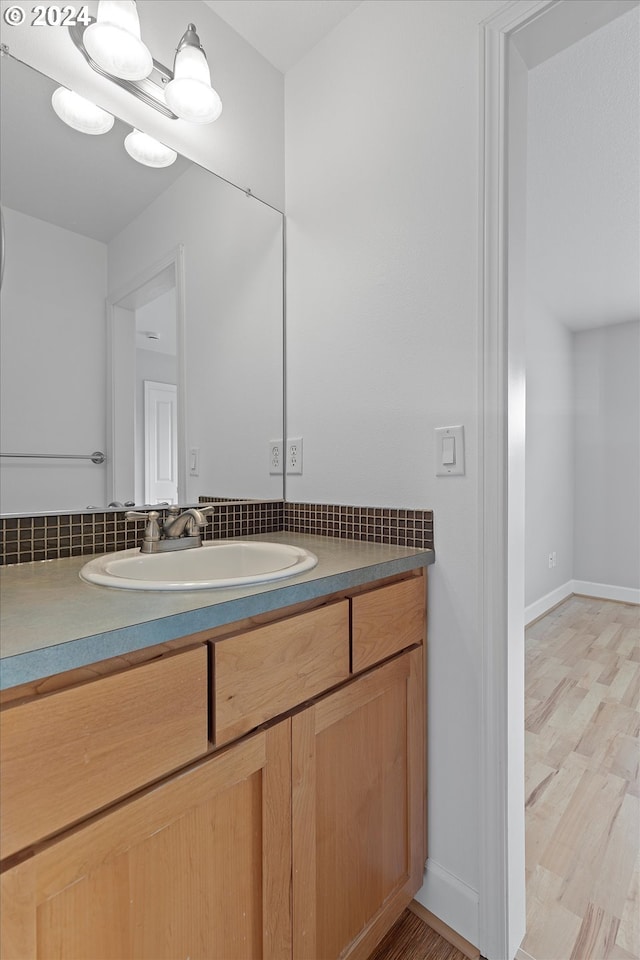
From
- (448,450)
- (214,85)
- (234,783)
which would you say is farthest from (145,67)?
(234,783)

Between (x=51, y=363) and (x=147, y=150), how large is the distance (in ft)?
2.16

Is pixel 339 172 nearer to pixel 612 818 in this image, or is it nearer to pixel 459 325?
pixel 459 325

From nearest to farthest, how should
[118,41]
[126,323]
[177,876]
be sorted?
[177,876], [118,41], [126,323]

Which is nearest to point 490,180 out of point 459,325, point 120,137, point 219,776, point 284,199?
point 459,325

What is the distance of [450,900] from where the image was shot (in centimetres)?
117

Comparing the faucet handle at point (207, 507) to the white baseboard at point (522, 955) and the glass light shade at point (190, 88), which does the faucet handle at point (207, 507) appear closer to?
the glass light shade at point (190, 88)

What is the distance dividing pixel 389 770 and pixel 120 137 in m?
1.70

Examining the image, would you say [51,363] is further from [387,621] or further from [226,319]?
[387,621]

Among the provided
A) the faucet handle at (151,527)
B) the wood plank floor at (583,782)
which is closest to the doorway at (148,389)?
the faucet handle at (151,527)

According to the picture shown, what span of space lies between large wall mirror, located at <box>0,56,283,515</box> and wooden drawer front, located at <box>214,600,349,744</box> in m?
0.65

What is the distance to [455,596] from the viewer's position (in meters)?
1.19

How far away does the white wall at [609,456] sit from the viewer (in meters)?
1.76

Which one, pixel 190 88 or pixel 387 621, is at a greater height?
pixel 190 88

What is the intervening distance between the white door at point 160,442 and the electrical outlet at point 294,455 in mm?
393
